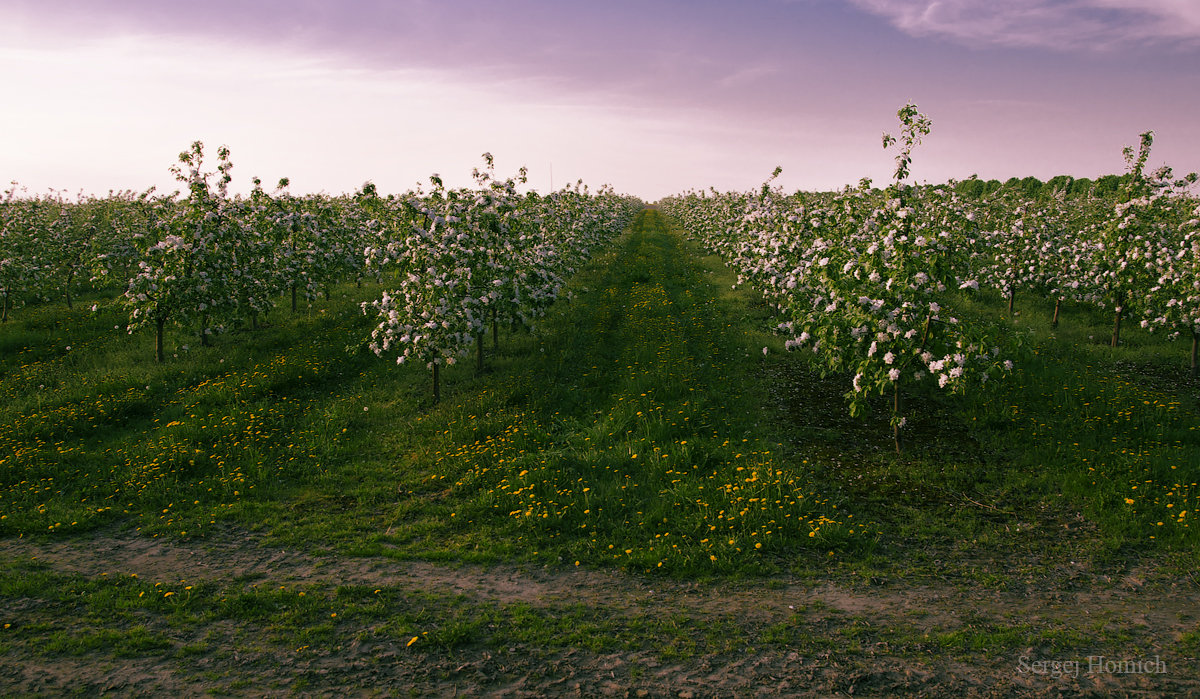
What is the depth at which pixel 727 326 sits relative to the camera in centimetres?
1986

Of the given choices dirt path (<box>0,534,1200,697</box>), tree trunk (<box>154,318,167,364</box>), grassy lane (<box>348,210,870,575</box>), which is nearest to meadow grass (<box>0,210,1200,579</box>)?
grassy lane (<box>348,210,870,575</box>)

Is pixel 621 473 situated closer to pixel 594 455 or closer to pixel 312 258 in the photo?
pixel 594 455

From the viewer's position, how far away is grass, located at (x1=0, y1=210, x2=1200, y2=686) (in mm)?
6602

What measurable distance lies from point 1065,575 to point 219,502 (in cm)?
1158

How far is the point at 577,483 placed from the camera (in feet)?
31.8

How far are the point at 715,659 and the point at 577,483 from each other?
4.10 m

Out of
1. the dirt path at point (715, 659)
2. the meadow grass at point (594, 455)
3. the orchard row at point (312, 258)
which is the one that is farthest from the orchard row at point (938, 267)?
the orchard row at point (312, 258)

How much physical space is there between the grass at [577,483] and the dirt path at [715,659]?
0.16 metres

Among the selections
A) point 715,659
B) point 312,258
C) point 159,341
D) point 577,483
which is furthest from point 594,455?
point 312,258

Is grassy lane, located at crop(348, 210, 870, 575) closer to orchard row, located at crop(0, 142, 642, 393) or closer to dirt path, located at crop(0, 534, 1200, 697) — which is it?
dirt path, located at crop(0, 534, 1200, 697)

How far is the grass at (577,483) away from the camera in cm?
660

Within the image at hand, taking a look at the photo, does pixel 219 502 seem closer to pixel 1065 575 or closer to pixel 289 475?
pixel 289 475


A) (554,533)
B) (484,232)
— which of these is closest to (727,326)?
(484,232)

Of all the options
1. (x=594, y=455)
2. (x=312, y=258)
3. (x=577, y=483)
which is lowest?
(x=577, y=483)
